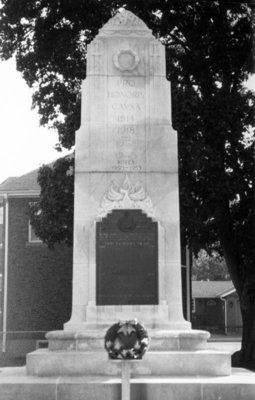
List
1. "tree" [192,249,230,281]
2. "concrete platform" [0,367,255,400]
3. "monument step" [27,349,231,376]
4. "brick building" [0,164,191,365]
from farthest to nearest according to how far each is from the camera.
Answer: "tree" [192,249,230,281] < "brick building" [0,164,191,365] < "monument step" [27,349,231,376] < "concrete platform" [0,367,255,400]

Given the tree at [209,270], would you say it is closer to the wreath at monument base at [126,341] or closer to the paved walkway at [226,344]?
the paved walkway at [226,344]

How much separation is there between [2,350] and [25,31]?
14027mm

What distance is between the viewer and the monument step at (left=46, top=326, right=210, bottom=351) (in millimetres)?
10398

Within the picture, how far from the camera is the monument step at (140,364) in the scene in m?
10.1

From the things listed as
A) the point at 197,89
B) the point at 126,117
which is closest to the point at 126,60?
the point at 126,117

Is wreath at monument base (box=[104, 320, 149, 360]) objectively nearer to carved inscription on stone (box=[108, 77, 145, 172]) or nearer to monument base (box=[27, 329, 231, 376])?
monument base (box=[27, 329, 231, 376])

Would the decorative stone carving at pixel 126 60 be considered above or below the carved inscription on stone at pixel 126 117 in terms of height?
above

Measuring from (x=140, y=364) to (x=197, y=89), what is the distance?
46.2 ft

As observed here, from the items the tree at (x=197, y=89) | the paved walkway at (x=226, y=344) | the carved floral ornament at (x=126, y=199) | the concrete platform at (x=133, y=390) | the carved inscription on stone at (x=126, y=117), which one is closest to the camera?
the concrete platform at (x=133, y=390)

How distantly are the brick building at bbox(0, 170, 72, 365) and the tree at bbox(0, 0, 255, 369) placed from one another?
28.7 ft

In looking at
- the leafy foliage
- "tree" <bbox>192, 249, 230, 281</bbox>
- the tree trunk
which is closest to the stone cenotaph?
the leafy foliage

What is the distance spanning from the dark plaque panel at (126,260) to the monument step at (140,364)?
3.47ft

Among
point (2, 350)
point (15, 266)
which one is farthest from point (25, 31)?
point (2, 350)

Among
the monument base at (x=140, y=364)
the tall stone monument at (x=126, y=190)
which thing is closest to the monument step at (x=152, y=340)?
the monument base at (x=140, y=364)
